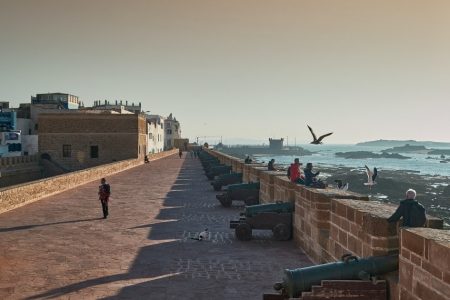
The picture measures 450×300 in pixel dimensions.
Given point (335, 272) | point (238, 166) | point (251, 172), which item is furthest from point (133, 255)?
point (238, 166)

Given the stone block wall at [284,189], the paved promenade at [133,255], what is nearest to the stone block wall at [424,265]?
the paved promenade at [133,255]

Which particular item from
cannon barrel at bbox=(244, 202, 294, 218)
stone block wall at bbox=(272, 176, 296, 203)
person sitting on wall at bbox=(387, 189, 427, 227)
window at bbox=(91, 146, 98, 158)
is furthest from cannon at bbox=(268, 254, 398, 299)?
window at bbox=(91, 146, 98, 158)

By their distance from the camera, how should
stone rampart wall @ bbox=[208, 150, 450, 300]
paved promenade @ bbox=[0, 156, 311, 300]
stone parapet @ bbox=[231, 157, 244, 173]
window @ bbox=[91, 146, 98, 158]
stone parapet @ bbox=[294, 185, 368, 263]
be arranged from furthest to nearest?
1. window @ bbox=[91, 146, 98, 158]
2. stone parapet @ bbox=[231, 157, 244, 173]
3. stone parapet @ bbox=[294, 185, 368, 263]
4. paved promenade @ bbox=[0, 156, 311, 300]
5. stone rampart wall @ bbox=[208, 150, 450, 300]

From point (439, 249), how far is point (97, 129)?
5203cm

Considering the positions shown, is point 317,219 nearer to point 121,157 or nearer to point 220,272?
point 220,272

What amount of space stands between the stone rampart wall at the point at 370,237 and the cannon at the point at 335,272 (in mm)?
137

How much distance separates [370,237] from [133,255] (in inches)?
170

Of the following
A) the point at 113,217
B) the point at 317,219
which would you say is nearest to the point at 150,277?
the point at 317,219

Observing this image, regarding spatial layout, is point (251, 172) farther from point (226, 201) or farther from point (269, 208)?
point (269, 208)

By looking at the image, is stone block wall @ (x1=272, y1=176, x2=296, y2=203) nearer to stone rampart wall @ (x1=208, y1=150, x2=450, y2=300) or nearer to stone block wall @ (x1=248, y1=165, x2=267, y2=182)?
stone rampart wall @ (x1=208, y1=150, x2=450, y2=300)

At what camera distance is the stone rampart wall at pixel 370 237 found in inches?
159

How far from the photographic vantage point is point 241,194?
1420cm

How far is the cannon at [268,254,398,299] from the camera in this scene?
501 cm

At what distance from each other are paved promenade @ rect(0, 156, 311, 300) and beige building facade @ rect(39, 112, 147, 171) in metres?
40.1
